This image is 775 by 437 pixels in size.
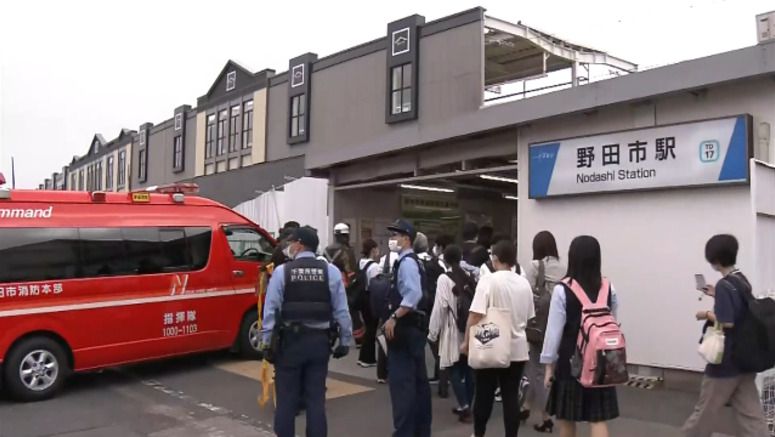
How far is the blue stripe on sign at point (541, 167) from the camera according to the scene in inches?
358

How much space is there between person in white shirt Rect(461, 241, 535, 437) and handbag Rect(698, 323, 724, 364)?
1268 millimetres

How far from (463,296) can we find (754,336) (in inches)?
96.2

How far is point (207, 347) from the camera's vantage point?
29.4 ft

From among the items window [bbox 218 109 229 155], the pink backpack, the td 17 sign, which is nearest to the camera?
the pink backpack

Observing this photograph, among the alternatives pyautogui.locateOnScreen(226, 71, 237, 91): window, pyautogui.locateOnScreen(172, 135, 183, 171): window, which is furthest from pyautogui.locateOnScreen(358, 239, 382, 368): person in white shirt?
pyautogui.locateOnScreen(172, 135, 183, 171): window

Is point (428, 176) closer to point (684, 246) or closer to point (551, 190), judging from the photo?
point (551, 190)

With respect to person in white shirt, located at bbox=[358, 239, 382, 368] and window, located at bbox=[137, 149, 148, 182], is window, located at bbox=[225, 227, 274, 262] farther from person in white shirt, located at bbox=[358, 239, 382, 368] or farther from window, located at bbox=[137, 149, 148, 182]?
window, located at bbox=[137, 149, 148, 182]

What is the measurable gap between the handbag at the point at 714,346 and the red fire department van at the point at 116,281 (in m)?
6.18

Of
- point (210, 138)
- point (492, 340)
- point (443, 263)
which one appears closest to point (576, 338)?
point (492, 340)

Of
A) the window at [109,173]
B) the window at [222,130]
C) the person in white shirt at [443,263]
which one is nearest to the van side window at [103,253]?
the person in white shirt at [443,263]

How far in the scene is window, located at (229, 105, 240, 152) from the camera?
25.1 metres

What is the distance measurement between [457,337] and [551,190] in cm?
340

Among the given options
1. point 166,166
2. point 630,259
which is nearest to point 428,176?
point 630,259

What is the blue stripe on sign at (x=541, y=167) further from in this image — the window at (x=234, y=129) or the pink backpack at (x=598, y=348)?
the window at (x=234, y=129)
